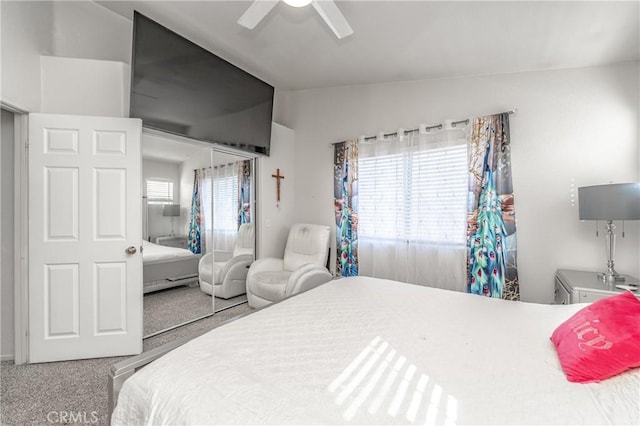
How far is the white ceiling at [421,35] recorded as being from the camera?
2113 mm

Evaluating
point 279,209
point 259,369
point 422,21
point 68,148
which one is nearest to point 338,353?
point 259,369

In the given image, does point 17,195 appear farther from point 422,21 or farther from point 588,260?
point 588,260

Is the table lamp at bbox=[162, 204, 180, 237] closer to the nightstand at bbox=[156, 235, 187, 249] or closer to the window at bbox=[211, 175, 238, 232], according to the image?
the nightstand at bbox=[156, 235, 187, 249]

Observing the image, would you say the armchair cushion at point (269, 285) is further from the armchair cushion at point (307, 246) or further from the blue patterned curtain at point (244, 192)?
the blue patterned curtain at point (244, 192)

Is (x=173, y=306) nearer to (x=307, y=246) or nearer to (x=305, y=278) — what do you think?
(x=305, y=278)

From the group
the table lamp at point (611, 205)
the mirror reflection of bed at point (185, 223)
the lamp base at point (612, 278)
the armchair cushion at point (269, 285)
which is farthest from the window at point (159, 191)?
the lamp base at point (612, 278)

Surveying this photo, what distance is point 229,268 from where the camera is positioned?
3648 mm

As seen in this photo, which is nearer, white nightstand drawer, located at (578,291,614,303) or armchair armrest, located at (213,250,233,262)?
white nightstand drawer, located at (578,291,614,303)


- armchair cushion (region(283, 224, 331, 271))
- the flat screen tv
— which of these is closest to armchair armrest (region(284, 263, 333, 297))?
armchair cushion (region(283, 224, 331, 271))

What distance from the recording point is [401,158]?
3.41 m

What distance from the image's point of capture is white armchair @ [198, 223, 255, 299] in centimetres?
340

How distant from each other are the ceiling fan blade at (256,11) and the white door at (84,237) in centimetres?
135

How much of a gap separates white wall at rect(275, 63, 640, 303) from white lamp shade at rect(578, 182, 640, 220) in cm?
50

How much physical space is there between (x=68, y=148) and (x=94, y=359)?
1779 millimetres
